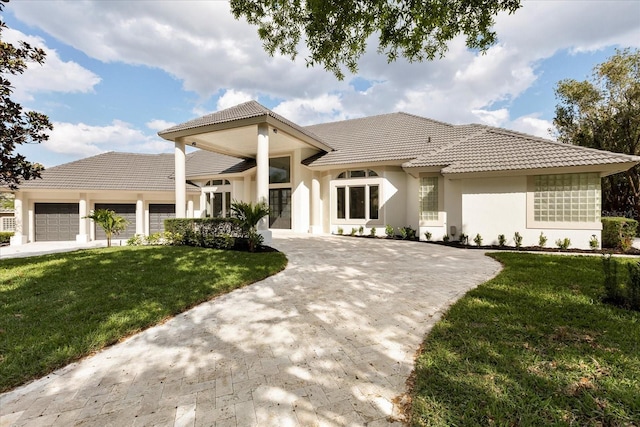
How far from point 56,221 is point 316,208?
58.1 feet

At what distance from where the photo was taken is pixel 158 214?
20688 millimetres

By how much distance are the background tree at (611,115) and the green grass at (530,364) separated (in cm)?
2218

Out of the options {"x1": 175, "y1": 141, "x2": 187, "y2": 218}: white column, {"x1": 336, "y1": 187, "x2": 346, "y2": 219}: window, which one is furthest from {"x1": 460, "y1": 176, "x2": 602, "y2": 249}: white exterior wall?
{"x1": 175, "y1": 141, "x2": 187, "y2": 218}: white column

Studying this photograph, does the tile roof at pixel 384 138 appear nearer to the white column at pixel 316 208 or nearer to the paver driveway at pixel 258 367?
the white column at pixel 316 208

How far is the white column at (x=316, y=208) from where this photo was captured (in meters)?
16.9

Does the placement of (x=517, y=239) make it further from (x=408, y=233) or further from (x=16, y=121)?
(x=16, y=121)

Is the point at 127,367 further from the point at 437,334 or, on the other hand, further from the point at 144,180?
the point at 144,180

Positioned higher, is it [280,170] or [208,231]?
[280,170]

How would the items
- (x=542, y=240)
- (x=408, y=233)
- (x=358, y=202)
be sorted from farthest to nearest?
A: (x=358, y=202)
(x=408, y=233)
(x=542, y=240)

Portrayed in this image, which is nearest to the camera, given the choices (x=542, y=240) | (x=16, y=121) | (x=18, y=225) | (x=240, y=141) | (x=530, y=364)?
(x=530, y=364)

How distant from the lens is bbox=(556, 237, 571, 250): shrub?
34.9ft

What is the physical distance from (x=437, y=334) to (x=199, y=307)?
404cm

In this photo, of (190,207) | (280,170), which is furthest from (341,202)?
(190,207)

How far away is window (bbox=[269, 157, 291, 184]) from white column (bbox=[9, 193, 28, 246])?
15815mm
